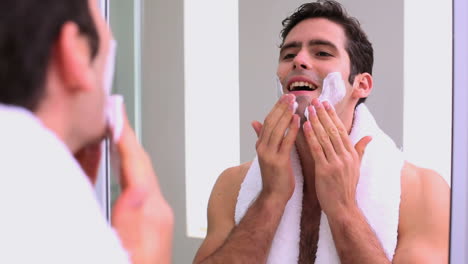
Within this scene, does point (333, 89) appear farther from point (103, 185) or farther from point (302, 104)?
point (103, 185)

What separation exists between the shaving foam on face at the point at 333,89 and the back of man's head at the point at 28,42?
542mm

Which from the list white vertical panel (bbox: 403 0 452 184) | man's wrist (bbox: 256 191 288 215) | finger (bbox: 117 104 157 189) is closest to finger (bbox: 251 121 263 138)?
man's wrist (bbox: 256 191 288 215)

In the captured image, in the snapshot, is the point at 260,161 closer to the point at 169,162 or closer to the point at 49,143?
the point at 169,162

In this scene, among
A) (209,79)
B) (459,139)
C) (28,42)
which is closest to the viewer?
(28,42)

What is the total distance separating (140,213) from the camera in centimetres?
30

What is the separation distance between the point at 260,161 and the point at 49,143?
0.50m

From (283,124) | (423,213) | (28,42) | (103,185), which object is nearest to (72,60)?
(28,42)

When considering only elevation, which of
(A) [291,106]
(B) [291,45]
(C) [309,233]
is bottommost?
(C) [309,233]

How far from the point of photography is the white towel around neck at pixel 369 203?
2.20ft

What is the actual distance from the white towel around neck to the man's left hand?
2 cm

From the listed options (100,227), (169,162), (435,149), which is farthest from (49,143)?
(435,149)

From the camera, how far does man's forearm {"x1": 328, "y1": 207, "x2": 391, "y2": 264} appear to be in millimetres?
638

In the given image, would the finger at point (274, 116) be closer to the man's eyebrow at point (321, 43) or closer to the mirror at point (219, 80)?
the mirror at point (219, 80)

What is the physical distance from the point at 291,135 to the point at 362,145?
117mm
